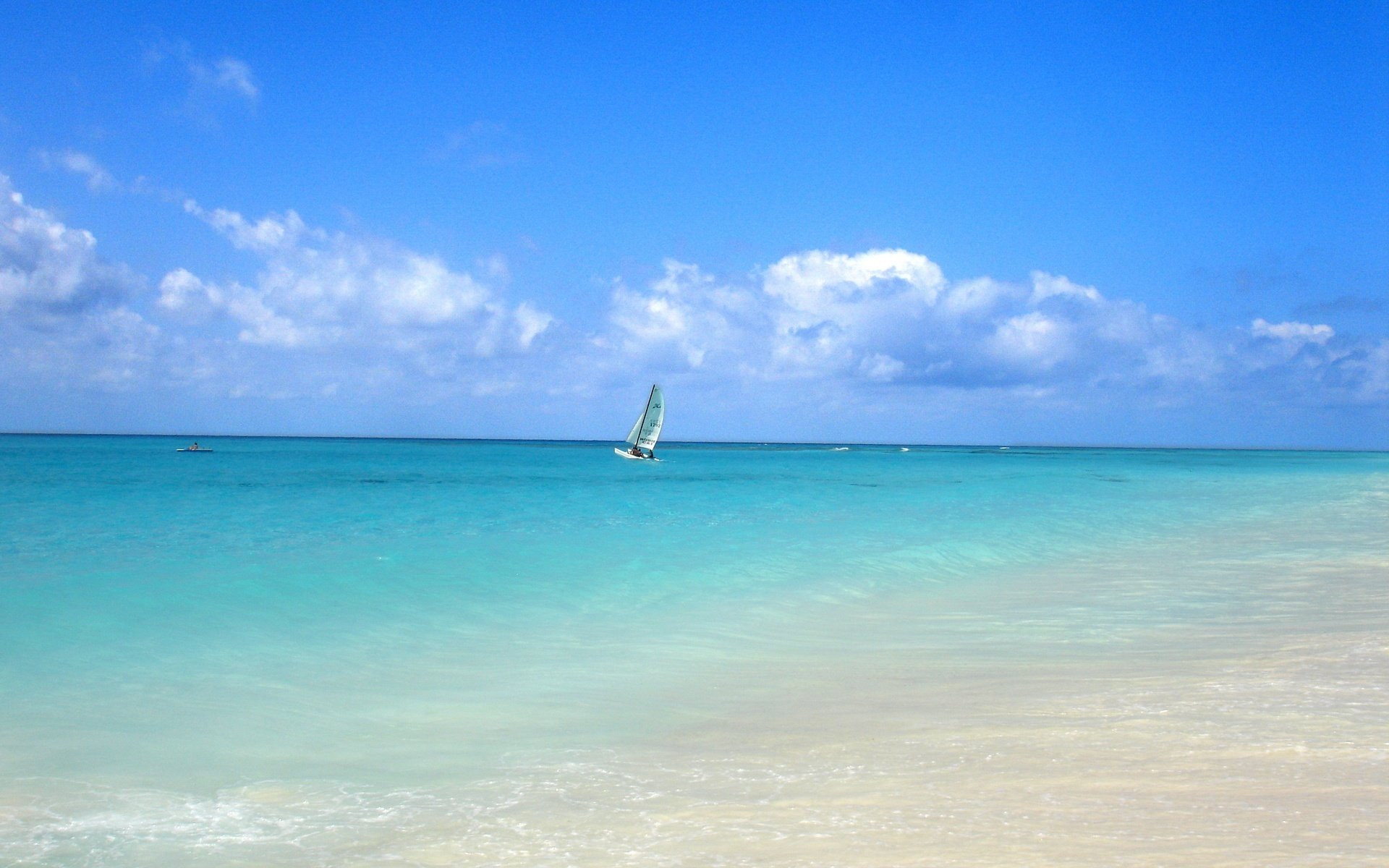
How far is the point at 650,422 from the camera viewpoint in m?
65.7

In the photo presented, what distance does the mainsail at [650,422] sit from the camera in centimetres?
6334

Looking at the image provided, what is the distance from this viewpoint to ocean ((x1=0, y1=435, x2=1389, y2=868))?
167 inches

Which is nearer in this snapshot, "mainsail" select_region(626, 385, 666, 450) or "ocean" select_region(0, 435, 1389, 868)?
"ocean" select_region(0, 435, 1389, 868)

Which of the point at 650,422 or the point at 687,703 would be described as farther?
the point at 650,422

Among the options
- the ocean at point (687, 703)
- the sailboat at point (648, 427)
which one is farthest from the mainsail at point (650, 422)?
the ocean at point (687, 703)

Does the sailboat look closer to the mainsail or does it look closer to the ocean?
the mainsail

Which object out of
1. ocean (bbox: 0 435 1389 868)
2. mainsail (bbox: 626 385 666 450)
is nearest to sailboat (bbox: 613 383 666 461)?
mainsail (bbox: 626 385 666 450)

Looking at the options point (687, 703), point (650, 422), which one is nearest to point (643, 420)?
point (650, 422)

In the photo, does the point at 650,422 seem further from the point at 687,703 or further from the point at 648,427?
the point at 687,703

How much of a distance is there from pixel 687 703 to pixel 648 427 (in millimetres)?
59355

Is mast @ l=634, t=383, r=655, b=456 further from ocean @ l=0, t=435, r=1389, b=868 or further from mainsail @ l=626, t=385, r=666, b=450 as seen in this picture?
ocean @ l=0, t=435, r=1389, b=868

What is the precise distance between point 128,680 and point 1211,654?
9046 millimetres

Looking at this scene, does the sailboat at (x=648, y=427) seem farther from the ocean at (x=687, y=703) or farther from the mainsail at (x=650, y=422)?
the ocean at (x=687, y=703)

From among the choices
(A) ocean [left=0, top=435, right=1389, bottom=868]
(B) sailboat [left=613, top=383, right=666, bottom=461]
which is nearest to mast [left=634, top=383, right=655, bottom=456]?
(B) sailboat [left=613, top=383, right=666, bottom=461]
